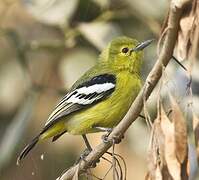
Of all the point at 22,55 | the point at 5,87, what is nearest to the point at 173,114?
the point at 22,55

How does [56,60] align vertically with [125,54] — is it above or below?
below

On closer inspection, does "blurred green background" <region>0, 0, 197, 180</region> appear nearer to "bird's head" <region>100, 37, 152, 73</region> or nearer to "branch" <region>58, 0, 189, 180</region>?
"bird's head" <region>100, 37, 152, 73</region>

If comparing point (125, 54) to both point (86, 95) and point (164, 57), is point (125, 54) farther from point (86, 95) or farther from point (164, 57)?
point (164, 57)

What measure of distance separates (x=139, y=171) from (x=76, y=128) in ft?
4.49

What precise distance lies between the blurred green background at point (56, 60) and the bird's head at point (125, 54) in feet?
1.21

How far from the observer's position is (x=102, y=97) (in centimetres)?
404

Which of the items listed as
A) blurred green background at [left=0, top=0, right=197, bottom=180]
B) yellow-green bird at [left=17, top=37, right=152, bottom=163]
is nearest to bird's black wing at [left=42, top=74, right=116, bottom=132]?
yellow-green bird at [left=17, top=37, right=152, bottom=163]

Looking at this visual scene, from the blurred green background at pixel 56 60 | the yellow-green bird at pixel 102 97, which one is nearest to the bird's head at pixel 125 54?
the yellow-green bird at pixel 102 97

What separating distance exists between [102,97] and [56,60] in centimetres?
162

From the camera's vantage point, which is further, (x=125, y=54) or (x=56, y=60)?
(x=56, y=60)

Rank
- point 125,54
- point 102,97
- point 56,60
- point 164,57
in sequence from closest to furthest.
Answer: point 164,57, point 102,97, point 125,54, point 56,60

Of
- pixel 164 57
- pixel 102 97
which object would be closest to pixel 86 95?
pixel 102 97

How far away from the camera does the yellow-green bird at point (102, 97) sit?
3967 millimetres

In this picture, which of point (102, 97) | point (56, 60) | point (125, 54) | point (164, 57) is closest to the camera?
point (164, 57)
